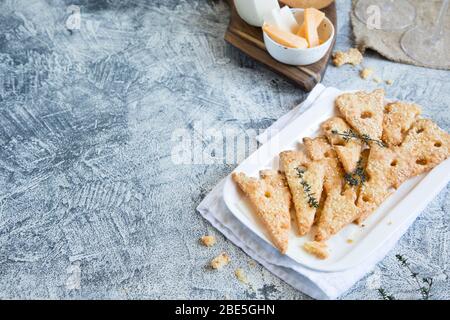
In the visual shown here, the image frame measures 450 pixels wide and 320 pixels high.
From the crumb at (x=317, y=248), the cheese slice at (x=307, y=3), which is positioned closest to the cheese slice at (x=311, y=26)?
the cheese slice at (x=307, y=3)

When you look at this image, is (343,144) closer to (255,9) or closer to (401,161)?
(401,161)

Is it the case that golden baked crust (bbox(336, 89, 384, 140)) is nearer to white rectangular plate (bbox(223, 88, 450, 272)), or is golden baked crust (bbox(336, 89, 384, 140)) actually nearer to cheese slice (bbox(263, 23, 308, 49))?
white rectangular plate (bbox(223, 88, 450, 272))

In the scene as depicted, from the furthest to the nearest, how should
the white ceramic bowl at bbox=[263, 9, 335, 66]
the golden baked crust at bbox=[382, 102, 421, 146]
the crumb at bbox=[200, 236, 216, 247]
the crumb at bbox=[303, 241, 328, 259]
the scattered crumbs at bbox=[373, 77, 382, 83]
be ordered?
the scattered crumbs at bbox=[373, 77, 382, 83]
the white ceramic bowl at bbox=[263, 9, 335, 66]
the golden baked crust at bbox=[382, 102, 421, 146]
the crumb at bbox=[200, 236, 216, 247]
the crumb at bbox=[303, 241, 328, 259]

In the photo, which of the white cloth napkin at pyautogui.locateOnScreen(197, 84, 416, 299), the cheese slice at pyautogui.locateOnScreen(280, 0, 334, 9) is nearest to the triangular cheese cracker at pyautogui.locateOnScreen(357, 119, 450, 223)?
the white cloth napkin at pyautogui.locateOnScreen(197, 84, 416, 299)

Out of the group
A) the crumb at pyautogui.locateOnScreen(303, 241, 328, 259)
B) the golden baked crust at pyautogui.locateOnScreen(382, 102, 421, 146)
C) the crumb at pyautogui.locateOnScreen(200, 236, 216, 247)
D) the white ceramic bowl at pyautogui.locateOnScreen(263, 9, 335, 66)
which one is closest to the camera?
the crumb at pyautogui.locateOnScreen(303, 241, 328, 259)

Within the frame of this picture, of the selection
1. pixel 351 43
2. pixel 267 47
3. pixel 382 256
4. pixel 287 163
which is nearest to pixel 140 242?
pixel 287 163

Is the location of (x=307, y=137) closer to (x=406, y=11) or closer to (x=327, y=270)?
(x=327, y=270)

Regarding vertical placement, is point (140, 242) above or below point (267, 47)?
below
